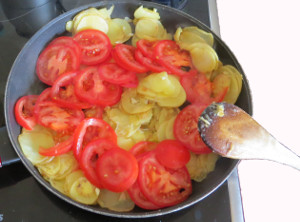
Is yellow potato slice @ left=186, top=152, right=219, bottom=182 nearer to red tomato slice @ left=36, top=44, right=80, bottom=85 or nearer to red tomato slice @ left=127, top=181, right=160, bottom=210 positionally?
red tomato slice @ left=127, top=181, right=160, bottom=210

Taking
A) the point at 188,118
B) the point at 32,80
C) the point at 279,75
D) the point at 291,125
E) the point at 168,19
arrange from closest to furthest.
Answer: the point at 188,118 < the point at 32,80 < the point at 168,19 < the point at 291,125 < the point at 279,75

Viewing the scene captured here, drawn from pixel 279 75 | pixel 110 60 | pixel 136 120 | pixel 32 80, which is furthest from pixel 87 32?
pixel 279 75

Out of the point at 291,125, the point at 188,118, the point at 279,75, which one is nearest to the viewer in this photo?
the point at 188,118

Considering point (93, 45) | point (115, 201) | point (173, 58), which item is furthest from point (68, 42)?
point (115, 201)

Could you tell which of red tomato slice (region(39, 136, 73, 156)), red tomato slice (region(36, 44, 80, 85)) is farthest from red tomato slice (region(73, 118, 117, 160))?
red tomato slice (region(36, 44, 80, 85))

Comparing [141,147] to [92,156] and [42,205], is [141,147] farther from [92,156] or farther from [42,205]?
[42,205]

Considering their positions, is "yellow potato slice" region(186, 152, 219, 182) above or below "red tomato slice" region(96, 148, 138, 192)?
below

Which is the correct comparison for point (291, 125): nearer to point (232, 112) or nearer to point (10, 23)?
point (232, 112)
